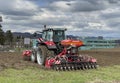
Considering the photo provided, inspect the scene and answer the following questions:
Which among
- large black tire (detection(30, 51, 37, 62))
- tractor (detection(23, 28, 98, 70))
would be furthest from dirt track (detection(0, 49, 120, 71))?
tractor (detection(23, 28, 98, 70))

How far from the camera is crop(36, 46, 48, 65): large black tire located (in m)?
22.1

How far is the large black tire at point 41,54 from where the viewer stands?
869 inches

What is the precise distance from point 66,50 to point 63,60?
1209mm

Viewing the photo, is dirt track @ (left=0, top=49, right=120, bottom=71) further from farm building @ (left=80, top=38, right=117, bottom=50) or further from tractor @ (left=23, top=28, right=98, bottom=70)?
farm building @ (left=80, top=38, right=117, bottom=50)

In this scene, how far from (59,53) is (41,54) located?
144 centimetres

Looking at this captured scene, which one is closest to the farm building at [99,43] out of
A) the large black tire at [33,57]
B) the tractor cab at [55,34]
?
the large black tire at [33,57]

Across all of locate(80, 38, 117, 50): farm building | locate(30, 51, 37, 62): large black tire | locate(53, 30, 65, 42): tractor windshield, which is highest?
locate(53, 30, 65, 42): tractor windshield

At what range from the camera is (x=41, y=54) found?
23062 mm

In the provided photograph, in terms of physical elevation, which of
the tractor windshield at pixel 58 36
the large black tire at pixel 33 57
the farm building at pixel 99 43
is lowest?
the farm building at pixel 99 43

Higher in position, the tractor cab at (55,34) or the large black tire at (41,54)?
the tractor cab at (55,34)

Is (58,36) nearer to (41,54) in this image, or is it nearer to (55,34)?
(55,34)

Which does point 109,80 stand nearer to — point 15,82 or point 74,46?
point 15,82

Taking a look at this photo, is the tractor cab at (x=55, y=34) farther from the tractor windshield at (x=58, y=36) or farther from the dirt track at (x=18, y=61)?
the dirt track at (x=18, y=61)

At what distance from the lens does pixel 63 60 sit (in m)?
19.7
